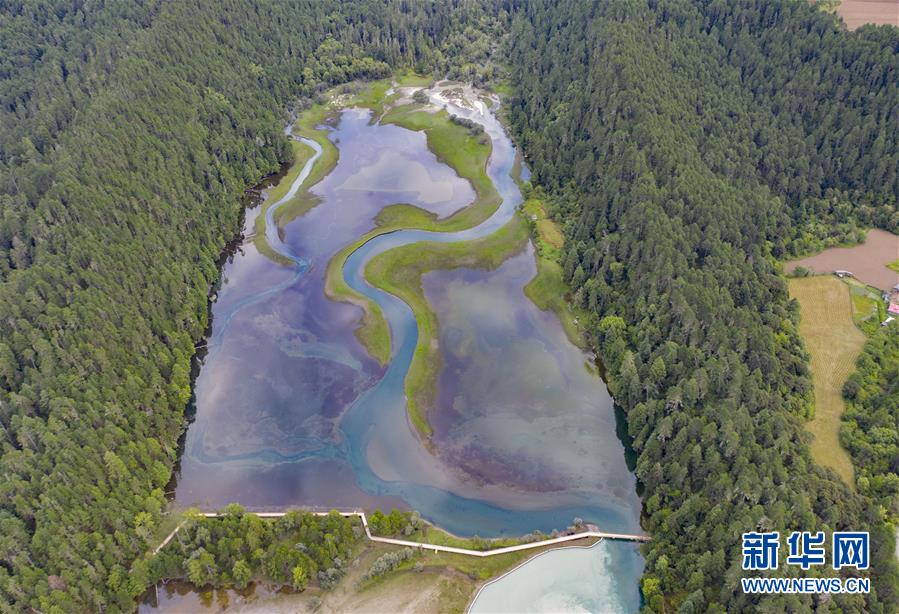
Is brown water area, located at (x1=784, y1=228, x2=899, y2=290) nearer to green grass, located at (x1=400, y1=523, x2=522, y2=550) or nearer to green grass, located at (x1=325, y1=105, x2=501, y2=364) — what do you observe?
green grass, located at (x1=325, y1=105, x2=501, y2=364)

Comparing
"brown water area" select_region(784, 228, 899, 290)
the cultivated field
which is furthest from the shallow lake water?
"brown water area" select_region(784, 228, 899, 290)

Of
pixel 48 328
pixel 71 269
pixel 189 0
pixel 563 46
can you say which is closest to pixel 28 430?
pixel 48 328

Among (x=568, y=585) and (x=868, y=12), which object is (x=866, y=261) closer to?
(x=868, y=12)

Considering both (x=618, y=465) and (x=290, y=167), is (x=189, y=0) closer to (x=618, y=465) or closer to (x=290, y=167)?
(x=290, y=167)

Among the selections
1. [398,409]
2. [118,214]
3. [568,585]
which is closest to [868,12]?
[398,409]

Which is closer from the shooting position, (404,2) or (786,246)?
(786,246)

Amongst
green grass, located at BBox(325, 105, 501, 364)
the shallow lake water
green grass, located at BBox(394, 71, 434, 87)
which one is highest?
green grass, located at BBox(394, 71, 434, 87)

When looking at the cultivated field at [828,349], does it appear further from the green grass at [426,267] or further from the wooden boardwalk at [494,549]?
the green grass at [426,267]

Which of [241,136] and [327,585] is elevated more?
[241,136]

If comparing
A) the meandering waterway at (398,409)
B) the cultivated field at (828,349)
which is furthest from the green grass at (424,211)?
the cultivated field at (828,349)
